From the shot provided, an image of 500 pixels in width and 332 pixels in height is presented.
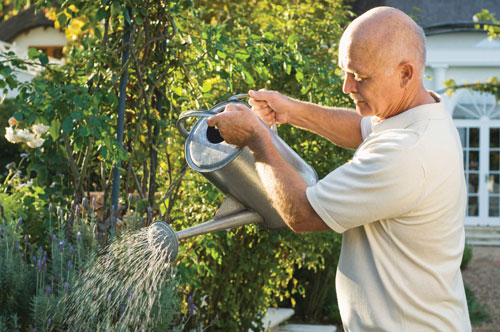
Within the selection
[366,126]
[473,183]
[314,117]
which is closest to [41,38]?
[473,183]

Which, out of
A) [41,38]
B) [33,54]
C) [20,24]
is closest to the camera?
[33,54]

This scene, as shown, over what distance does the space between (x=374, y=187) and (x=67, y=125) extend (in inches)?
58.7

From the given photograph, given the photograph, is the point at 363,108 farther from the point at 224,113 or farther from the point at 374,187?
the point at 224,113

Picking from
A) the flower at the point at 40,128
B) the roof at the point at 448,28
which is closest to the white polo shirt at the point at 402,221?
the flower at the point at 40,128

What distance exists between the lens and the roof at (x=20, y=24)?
18906 millimetres

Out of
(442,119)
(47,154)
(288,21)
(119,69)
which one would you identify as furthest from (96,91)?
(288,21)

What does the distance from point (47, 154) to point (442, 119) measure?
2.12m

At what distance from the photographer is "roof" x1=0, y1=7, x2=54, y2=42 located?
1891 cm

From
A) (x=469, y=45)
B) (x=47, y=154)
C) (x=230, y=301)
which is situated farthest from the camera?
(x=469, y=45)

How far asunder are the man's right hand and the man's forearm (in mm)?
35

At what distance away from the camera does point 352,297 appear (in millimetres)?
2070

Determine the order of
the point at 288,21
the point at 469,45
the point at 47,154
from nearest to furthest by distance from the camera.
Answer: the point at 47,154
the point at 288,21
the point at 469,45

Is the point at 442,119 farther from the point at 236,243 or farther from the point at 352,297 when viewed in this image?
the point at 236,243

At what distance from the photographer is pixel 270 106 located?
2.56 metres
